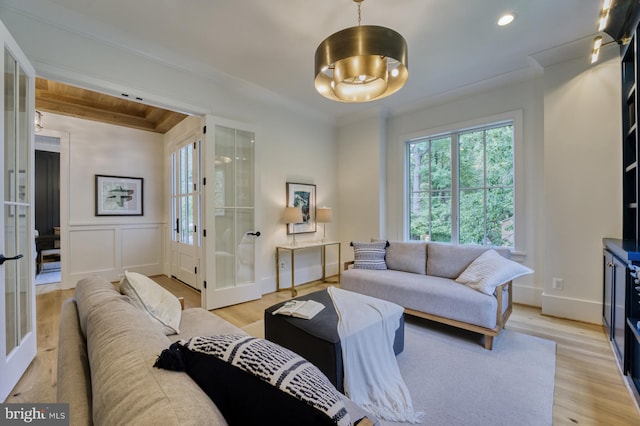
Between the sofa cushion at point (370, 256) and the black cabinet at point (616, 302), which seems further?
the sofa cushion at point (370, 256)

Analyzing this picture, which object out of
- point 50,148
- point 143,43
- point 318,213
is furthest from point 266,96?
point 50,148

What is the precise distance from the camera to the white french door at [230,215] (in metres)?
3.33

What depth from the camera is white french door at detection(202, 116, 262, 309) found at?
A: 3.33 meters

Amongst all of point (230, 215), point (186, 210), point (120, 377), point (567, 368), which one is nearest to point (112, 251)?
point (186, 210)

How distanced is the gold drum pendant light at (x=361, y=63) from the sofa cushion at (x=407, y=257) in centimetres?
210

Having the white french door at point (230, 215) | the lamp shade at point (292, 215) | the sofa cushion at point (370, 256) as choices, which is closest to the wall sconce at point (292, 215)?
the lamp shade at point (292, 215)

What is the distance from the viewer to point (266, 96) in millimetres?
3984

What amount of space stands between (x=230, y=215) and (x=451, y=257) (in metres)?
2.84

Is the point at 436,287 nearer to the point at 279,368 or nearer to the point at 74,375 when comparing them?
the point at 279,368

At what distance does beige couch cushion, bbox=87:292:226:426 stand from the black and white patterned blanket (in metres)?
0.10

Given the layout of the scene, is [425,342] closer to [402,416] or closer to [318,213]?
[402,416]

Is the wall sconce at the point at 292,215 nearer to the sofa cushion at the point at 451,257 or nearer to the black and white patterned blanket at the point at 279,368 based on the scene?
the sofa cushion at the point at 451,257

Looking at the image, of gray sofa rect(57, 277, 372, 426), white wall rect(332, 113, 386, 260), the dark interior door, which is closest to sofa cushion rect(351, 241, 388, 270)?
white wall rect(332, 113, 386, 260)

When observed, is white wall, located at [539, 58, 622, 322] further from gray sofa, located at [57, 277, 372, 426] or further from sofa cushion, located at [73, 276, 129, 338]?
sofa cushion, located at [73, 276, 129, 338]
